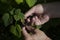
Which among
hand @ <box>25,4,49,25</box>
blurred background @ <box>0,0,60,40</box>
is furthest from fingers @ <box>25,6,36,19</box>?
blurred background @ <box>0,0,60,40</box>

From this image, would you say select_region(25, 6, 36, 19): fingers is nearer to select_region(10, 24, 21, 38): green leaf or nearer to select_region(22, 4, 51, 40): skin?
select_region(22, 4, 51, 40): skin

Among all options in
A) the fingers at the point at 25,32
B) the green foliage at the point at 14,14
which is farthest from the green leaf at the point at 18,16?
the fingers at the point at 25,32

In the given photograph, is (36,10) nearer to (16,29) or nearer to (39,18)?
(39,18)

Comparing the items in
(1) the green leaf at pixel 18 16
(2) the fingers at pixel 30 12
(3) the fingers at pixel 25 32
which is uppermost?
(2) the fingers at pixel 30 12

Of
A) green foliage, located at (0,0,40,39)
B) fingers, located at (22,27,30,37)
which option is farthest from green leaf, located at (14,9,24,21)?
fingers, located at (22,27,30,37)

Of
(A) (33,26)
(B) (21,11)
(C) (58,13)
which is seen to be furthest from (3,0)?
(C) (58,13)

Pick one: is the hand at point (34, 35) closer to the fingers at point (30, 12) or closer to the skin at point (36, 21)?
the skin at point (36, 21)

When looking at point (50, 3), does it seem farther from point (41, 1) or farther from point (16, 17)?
point (16, 17)

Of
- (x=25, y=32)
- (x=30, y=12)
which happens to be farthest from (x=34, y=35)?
(x=30, y=12)

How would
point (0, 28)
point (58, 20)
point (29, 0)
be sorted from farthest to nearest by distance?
point (0, 28)
point (58, 20)
point (29, 0)

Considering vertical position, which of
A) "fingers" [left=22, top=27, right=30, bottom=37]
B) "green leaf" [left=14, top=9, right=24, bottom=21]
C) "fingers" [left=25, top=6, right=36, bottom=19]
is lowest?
"fingers" [left=22, top=27, right=30, bottom=37]

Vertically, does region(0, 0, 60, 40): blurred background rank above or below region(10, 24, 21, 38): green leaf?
above
